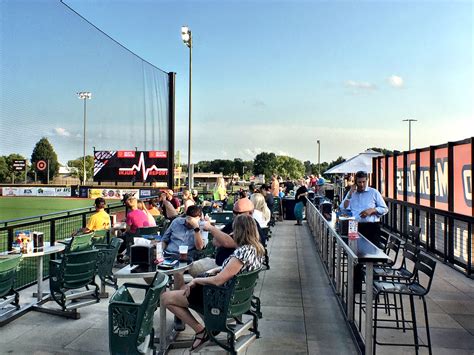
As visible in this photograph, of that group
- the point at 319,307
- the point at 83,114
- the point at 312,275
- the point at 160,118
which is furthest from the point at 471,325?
the point at 83,114

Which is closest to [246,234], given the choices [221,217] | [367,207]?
[367,207]

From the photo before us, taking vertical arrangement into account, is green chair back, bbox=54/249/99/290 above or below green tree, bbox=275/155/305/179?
below

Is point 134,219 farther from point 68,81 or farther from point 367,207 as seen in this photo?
point 68,81

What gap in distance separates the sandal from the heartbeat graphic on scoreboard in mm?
13198

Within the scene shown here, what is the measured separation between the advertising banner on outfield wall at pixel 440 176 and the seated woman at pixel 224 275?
5.18 meters

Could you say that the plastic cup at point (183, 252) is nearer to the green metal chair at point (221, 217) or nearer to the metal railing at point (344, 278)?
the metal railing at point (344, 278)

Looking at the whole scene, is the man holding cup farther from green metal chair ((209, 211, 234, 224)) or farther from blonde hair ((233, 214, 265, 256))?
green metal chair ((209, 211, 234, 224))

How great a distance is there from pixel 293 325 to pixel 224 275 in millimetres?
1557

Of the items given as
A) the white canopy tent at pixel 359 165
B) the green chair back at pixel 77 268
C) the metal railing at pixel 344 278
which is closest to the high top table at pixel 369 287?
the metal railing at pixel 344 278

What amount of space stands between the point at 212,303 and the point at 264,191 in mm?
8303

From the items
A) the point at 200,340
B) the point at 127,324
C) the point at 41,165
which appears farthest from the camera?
the point at 41,165

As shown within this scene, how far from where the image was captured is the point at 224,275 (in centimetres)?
387

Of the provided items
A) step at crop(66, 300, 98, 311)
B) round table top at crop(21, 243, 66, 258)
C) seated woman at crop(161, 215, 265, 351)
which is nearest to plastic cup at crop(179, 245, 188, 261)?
seated woman at crop(161, 215, 265, 351)

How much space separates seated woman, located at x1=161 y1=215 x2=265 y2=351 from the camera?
12.8 feet
